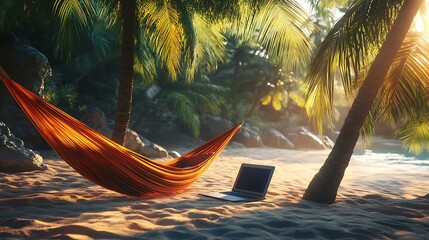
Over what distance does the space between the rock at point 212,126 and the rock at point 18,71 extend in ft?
21.8

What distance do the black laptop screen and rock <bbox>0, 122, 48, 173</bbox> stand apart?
2708 millimetres

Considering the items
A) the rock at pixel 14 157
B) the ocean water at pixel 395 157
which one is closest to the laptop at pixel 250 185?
the rock at pixel 14 157

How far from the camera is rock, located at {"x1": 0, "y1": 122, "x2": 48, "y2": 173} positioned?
455cm

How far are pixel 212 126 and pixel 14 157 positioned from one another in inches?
342

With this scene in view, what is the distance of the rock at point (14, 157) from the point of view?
4.55 meters

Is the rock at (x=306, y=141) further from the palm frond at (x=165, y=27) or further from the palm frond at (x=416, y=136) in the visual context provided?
the palm frond at (x=165, y=27)

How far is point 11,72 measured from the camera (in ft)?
22.2

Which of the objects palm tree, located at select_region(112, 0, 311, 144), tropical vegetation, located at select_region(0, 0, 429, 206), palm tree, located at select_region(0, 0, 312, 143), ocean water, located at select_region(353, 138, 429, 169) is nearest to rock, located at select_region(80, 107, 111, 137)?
tropical vegetation, located at select_region(0, 0, 429, 206)

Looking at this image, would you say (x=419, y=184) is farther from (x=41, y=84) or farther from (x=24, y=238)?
(x=41, y=84)

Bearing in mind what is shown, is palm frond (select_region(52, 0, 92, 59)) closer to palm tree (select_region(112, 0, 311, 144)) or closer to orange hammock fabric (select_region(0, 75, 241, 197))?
palm tree (select_region(112, 0, 311, 144))

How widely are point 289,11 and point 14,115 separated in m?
5.59

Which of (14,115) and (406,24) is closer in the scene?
(406,24)

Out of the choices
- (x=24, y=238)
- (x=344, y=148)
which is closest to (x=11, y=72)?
(x=24, y=238)

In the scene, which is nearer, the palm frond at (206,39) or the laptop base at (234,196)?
the laptop base at (234,196)
